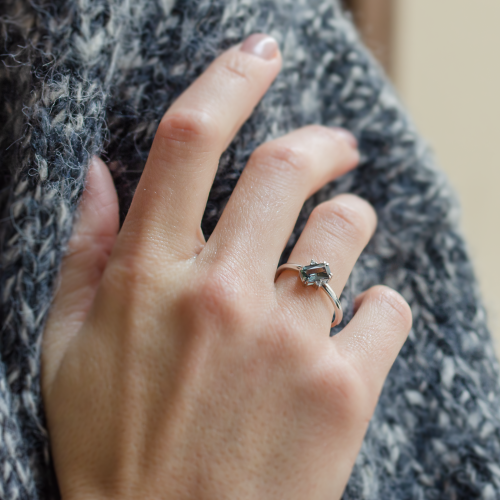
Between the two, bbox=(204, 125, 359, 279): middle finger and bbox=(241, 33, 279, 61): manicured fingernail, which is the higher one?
bbox=(241, 33, 279, 61): manicured fingernail

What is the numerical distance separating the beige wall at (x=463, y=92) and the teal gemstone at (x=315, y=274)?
2.14ft

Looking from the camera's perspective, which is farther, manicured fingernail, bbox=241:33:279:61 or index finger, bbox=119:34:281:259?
manicured fingernail, bbox=241:33:279:61

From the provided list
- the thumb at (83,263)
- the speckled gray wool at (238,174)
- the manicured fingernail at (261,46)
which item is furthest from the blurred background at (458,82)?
the thumb at (83,263)

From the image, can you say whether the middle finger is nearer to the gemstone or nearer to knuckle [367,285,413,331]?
the gemstone

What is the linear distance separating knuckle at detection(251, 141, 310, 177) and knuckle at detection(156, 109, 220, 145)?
2.8 inches

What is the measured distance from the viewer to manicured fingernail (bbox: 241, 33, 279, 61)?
2.23ft

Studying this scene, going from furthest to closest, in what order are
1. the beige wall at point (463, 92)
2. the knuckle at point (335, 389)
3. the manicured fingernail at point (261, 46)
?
the beige wall at point (463, 92) → the manicured fingernail at point (261, 46) → the knuckle at point (335, 389)

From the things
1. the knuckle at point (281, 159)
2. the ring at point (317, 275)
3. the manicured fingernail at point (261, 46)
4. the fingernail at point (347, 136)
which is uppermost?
the manicured fingernail at point (261, 46)

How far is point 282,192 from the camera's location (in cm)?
61

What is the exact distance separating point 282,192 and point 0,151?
Answer: 1.26ft

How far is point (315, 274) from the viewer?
57 centimetres

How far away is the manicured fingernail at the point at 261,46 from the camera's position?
68 cm

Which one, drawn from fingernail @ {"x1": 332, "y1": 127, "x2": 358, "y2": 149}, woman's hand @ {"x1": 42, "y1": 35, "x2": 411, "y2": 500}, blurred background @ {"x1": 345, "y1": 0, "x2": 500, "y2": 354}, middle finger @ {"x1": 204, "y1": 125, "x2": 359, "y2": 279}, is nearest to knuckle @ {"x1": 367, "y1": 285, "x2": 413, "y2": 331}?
woman's hand @ {"x1": 42, "y1": 35, "x2": 411, "y2": 500}

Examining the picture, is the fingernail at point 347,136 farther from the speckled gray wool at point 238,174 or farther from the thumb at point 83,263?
the thumb at point 83,263
